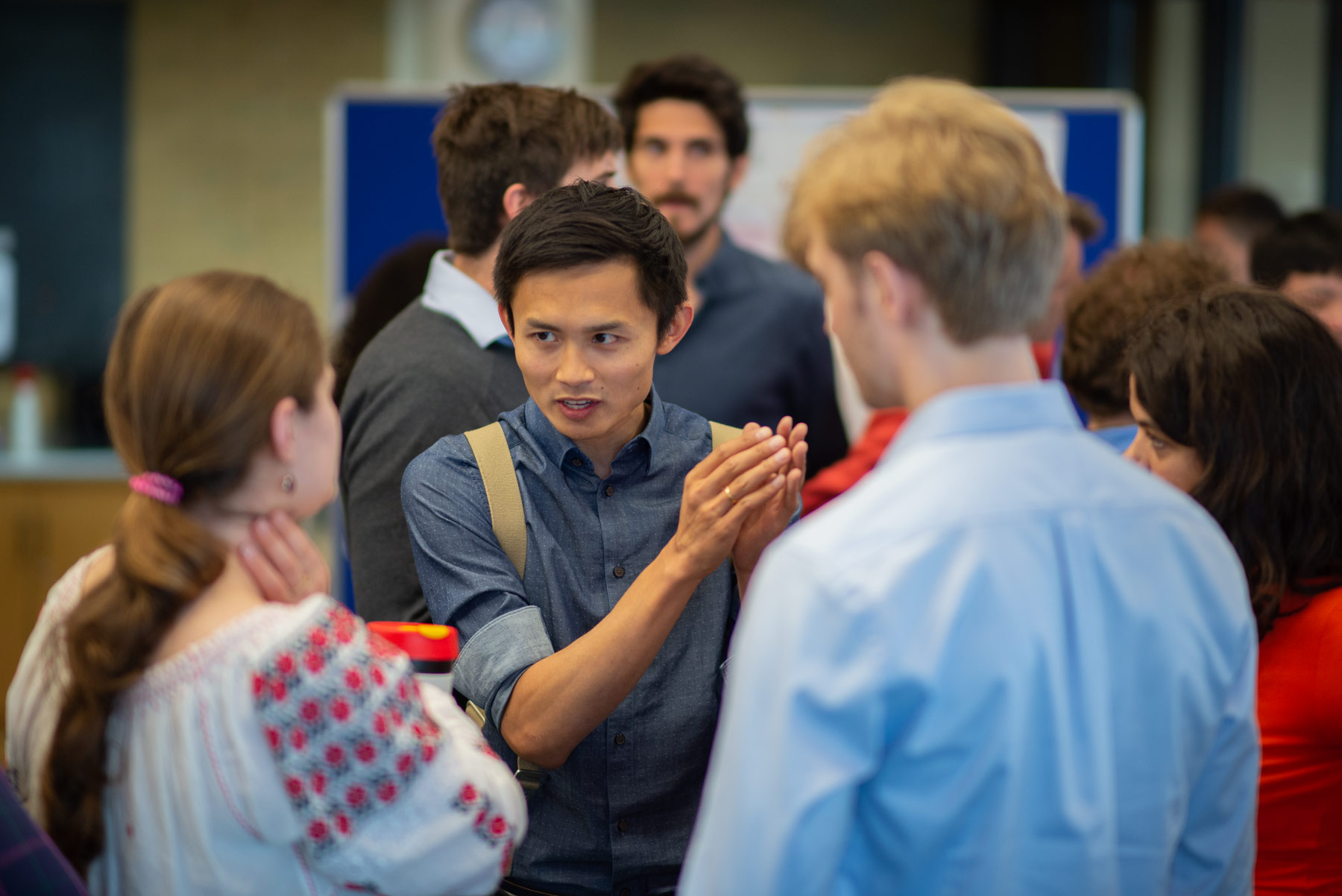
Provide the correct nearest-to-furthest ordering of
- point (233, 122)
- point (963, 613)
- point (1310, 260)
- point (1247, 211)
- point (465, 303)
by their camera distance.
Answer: point (963, 613)
point (465, 303)
point (1310, 260)
point (1247, 211)
point (233, 122)

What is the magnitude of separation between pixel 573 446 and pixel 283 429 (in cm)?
48

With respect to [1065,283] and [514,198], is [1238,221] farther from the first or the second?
[514,198]

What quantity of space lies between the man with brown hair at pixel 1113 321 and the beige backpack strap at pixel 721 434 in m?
0.74

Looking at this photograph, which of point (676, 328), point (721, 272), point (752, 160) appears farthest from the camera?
point (752, 160)

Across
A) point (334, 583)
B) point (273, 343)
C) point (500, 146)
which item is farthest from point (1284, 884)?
point (334, 583)

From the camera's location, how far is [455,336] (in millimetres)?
1887

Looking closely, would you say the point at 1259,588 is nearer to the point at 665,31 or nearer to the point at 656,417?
the point at 656,417

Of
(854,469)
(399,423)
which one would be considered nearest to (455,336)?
(399,423)

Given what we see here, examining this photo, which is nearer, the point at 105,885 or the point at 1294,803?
the point at 105,885

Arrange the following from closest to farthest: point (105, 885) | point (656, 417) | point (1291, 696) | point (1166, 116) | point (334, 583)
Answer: point (105, 885) → point (1291, 696) → point (656, 417) → point (334, 583) → point (1166, 116)

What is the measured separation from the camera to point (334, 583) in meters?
4.30

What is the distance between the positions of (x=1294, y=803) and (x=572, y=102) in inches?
57.0

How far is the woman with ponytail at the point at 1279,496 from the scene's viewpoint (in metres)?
1.41

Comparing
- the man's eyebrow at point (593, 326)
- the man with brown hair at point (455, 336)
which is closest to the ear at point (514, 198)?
the man with brown hair at point (455, 336)
